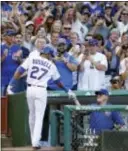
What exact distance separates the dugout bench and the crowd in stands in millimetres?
346

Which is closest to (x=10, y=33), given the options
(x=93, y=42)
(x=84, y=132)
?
(x=93, y=42)

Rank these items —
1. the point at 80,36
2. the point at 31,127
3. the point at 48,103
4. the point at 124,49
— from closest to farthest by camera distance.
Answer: the point at 31,127 < the point at 48,103 < the point at 124,49 < the point at 80,36

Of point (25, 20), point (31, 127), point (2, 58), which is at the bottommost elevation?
point (31, 127)

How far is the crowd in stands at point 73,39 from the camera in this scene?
39.7 feet

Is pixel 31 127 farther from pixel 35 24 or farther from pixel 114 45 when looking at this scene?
pixel 35 24

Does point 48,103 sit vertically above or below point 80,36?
below

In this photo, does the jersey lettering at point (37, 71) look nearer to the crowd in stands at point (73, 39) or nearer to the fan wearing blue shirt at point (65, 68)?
the crowd in stands at point (73, 39)

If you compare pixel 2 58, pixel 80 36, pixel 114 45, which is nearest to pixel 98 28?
pixel 80 36

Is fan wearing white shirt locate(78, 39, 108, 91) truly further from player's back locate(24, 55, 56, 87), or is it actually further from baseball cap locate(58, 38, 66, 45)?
player's back locate(24, 55, 56, 87)

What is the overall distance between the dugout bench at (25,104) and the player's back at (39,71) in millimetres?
930

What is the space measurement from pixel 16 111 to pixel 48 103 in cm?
77

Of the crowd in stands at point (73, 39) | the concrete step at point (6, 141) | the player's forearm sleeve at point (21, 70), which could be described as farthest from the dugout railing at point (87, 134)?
the concrete step at point (6, 141)

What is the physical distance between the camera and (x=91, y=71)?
40.1ft

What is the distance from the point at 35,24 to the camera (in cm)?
1438
